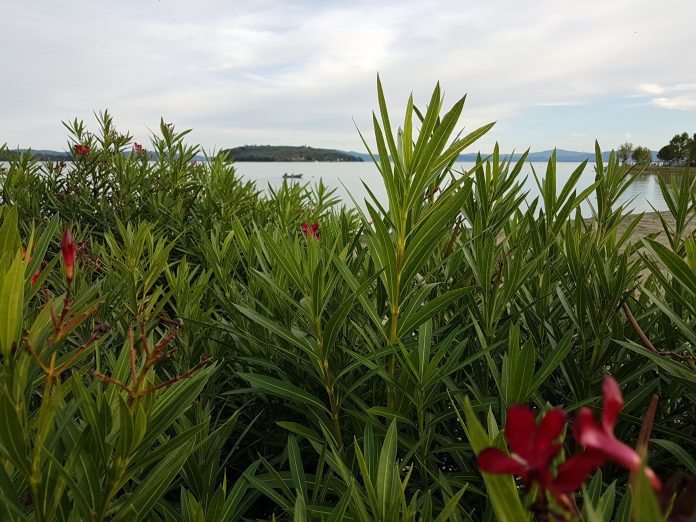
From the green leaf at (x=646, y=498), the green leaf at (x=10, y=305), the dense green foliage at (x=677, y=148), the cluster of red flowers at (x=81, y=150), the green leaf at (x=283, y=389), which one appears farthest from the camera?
the dense green foliage at (x=677, y=148)

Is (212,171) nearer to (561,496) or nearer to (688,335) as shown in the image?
(688,335)

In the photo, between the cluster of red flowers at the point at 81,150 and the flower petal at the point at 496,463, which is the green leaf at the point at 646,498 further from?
the cluster of red flowers at the point at 81,150

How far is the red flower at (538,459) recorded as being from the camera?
11.3 inches

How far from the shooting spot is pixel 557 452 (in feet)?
0.97

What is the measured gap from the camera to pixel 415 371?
0.94 meters

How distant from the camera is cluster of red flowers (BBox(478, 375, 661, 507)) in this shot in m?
0.28

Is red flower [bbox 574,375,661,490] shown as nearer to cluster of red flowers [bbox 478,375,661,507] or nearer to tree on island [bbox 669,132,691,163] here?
cluster of red flowers [bbox 478,375,661,507]

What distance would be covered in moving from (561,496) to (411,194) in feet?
2.49

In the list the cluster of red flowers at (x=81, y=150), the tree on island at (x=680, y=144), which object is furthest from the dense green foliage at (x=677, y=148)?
the cluster of red flowers at (x=81, y=150)

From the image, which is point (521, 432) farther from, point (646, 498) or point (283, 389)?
point (283, 389)

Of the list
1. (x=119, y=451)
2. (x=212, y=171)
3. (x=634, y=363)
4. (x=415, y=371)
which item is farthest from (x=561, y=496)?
(x=212, y=171)

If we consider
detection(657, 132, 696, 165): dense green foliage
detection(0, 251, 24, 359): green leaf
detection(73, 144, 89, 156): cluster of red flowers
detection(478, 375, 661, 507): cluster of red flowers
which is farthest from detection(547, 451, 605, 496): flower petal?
detection(657, 132, 696, 165): dense green foliage

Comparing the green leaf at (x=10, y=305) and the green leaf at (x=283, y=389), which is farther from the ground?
the green leaf at (x=10, y=305)

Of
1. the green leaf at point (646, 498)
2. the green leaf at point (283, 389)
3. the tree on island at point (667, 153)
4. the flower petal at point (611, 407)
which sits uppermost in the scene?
the tree on island at point (667, 153)
